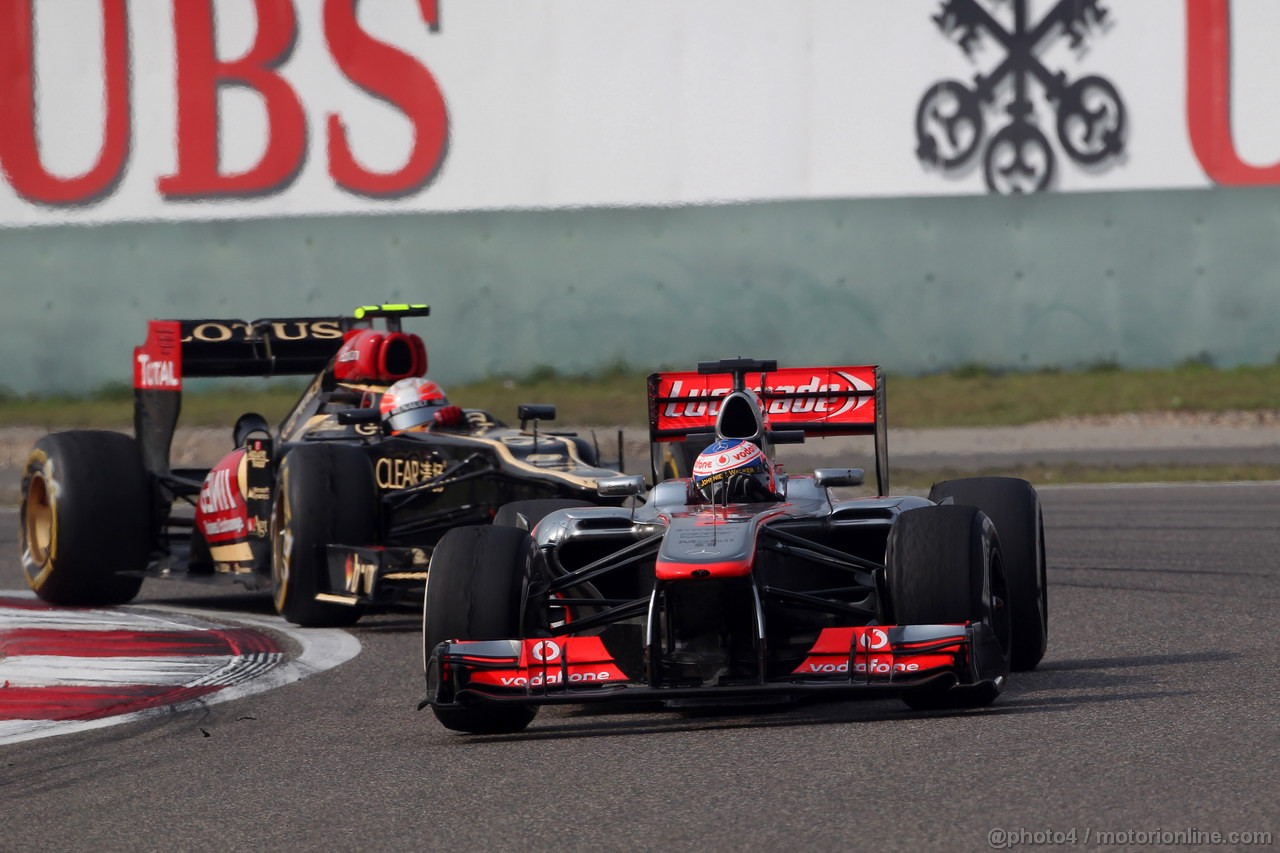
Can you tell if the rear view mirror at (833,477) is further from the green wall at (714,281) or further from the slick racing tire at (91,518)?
the green wall at (714,281)

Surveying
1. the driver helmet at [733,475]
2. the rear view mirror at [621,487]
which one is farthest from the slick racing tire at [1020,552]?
the rear view mirror at [621,487]

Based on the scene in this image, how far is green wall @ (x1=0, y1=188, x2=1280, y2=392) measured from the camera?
70.9ft

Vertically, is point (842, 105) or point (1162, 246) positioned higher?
point (842, 105)

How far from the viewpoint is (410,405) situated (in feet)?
37.4

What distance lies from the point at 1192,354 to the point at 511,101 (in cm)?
795

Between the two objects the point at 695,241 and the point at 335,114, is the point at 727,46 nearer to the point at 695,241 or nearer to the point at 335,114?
the point at 695,241

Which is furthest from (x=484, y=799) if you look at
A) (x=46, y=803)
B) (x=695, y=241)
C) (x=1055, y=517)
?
(x=695, y=241)

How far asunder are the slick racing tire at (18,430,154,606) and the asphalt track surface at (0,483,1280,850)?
3.32 metres

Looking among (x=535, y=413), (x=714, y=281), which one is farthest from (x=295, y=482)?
(x=714, y=281)

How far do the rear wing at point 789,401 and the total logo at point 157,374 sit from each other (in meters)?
4.48

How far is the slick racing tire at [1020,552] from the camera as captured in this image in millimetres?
7883

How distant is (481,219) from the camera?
74.3ft

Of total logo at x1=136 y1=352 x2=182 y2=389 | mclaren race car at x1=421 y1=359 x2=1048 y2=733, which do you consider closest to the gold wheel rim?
total logo at x1=136 y1=352 x2=182 y2=389

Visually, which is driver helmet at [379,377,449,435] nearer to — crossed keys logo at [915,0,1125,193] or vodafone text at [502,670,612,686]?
vodafone text at [502,670,612,686]
